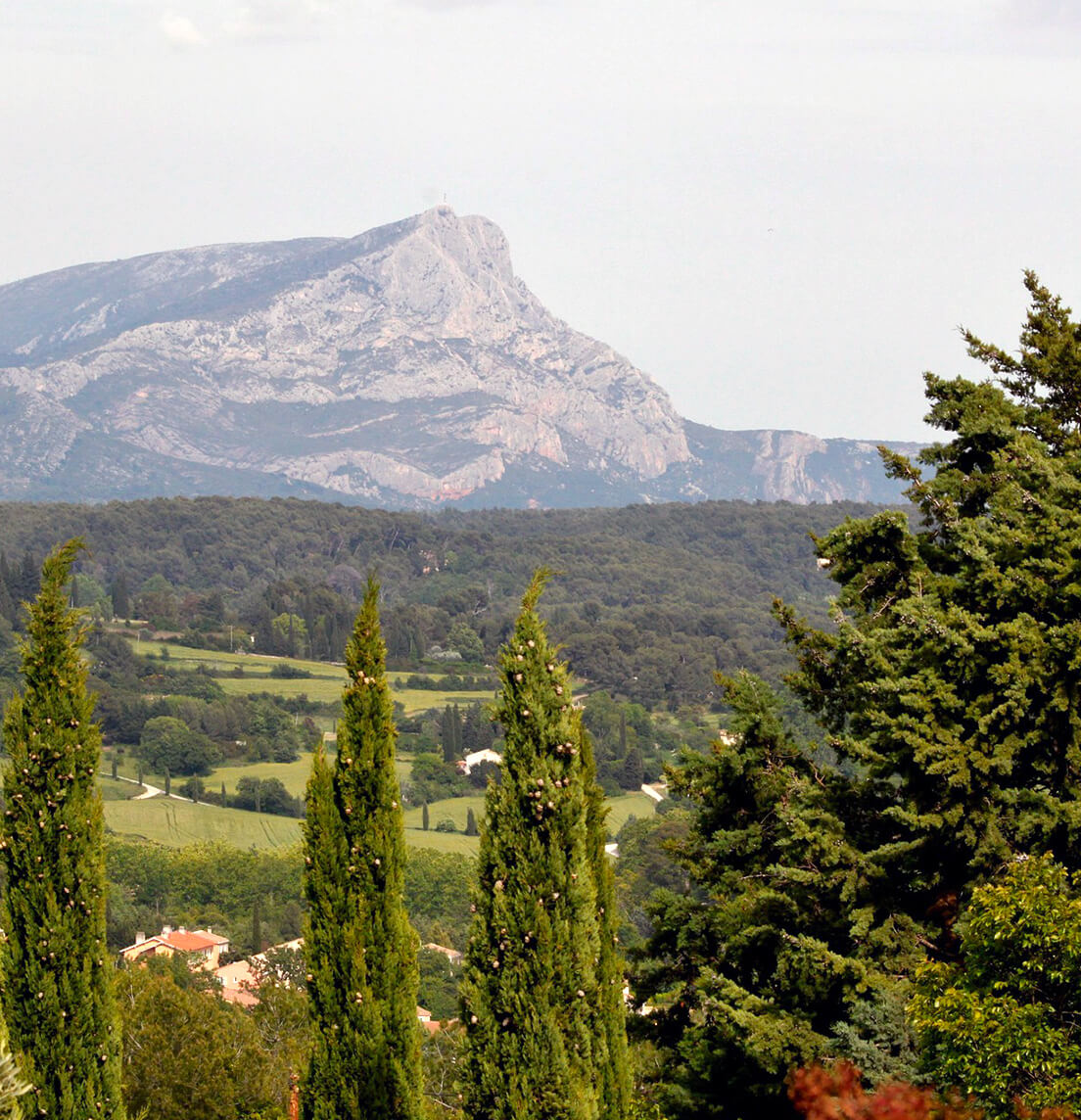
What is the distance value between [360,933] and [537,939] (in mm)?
2037

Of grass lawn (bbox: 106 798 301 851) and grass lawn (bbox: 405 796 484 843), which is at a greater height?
grass lawn (bbox: 106 798 301 851)

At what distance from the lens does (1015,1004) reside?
10.9 m

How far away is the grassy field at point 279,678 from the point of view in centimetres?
13162

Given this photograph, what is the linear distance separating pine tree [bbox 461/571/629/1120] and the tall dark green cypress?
139 centimetres

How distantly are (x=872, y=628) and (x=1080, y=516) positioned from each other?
8.34ft

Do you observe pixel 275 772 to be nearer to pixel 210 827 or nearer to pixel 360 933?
pixel 210 827

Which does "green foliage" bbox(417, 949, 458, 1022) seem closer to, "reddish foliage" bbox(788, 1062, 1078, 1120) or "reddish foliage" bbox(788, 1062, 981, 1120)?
"reddish foliage" bbox(788, 1062, 1078, 1120)

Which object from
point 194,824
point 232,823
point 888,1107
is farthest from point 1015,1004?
point 232,823

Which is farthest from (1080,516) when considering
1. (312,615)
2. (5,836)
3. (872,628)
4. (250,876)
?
(312,615)

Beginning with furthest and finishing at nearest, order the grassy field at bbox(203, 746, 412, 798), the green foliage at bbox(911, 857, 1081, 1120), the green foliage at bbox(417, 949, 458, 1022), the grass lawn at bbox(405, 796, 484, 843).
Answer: the grassy field at bbox(203, 746, 412, 798) < the grass lawn at bbox(405, 796, 484, 843) < the green foliage at bbox(417, 949, 458, 1022) < the green foliage at bbox(911, 857, 1081, 1120)

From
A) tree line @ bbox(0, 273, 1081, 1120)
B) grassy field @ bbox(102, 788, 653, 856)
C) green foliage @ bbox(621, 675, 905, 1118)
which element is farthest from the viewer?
grassy field @ bbox(102, 788, 653, 856)

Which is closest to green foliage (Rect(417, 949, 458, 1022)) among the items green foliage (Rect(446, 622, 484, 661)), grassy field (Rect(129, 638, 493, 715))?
grassy field (Rect(129, 638, 493, 715))

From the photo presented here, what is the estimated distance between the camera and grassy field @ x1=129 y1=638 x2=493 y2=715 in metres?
132

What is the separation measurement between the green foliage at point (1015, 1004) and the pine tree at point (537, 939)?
8.77 ft
